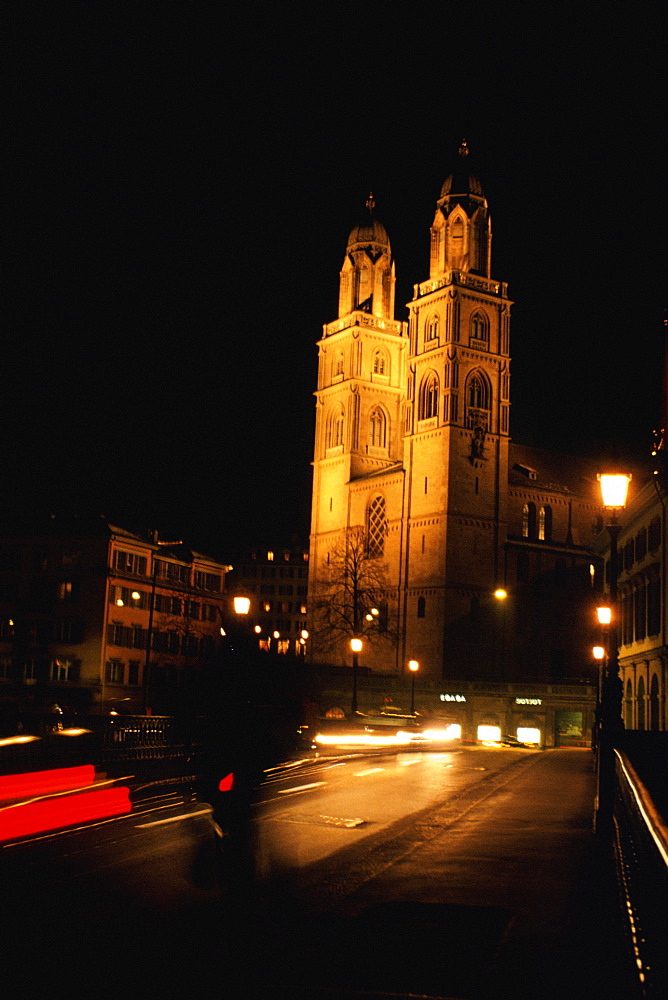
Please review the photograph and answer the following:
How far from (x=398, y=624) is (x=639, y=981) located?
74633 millimetres

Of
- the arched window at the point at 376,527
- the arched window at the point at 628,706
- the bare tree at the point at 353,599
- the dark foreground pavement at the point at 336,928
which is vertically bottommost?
the dark foreground pavement at the point at 336,928

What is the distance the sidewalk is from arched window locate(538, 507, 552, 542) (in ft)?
244

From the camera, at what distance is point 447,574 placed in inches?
3071

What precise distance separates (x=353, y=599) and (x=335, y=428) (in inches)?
659

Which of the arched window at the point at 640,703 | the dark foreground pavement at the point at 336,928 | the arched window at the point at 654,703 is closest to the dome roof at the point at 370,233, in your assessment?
the arched window at the point at 640,703

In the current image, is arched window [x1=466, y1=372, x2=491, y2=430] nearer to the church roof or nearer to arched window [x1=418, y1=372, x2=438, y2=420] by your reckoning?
arched window [x1=418, y1=372, x2=438, y2=420]

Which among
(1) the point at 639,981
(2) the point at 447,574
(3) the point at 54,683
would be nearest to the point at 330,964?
(1) the point at 639,981

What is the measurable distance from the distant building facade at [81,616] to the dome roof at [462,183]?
36.3 metres

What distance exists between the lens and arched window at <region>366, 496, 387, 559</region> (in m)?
85.1

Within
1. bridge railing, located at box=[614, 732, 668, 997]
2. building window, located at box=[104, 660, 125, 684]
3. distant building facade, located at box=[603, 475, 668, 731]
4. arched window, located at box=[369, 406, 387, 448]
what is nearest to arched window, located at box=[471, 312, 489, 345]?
arched window, located at box=[369, 406, 387, 448]

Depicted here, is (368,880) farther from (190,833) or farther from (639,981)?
(639,981)

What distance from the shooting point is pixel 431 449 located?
8106 centimetres

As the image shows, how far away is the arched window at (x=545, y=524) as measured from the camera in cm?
8831

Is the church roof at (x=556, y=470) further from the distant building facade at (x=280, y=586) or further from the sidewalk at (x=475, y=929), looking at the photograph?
the sidewalk at (x=475, y=929)
